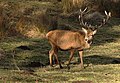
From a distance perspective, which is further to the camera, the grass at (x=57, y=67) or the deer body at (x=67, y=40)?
the deer body at (x=67, y=40)

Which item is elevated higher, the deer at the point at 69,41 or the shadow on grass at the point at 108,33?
the deer at the point at 69,41

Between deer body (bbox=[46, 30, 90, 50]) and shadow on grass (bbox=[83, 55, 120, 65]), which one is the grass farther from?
deer body (bbox=[46, 30, 90, 50])

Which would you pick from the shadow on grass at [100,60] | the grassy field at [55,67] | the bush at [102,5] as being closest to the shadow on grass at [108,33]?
the grassy field at [55,67]

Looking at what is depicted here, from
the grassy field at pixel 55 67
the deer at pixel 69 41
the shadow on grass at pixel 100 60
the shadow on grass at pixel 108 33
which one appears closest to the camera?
the grassy field at pixel 55 67

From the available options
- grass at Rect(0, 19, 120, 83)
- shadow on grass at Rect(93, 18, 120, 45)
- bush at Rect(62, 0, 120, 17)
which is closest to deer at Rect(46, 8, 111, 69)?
grass at Rect(0, 19, 120, 83)

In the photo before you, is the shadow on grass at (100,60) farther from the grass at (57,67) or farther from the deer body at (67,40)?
the deer body at (67,40)

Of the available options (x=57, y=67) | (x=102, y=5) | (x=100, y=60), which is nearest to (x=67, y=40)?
(x=57, y=67)

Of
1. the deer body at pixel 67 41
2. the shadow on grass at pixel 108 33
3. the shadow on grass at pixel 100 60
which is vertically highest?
the deer body at pixel 67 41

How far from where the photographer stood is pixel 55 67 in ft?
38.1

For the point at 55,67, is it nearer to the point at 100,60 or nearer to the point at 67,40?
the point at 67,40

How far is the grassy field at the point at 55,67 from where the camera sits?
936 centimetres

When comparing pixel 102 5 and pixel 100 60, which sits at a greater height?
pixel 102 5

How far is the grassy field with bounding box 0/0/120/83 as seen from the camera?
30.7ft

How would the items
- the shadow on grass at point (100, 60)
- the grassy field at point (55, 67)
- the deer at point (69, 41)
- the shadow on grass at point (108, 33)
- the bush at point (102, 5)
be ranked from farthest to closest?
1. the bush at point (102, 5)
2. the shadow on grass at point (108, 33)
3. the shadow on grass at point (100, 60)
4. the deer at point (69, 41)
5. the grassy field at point (55, 67)
